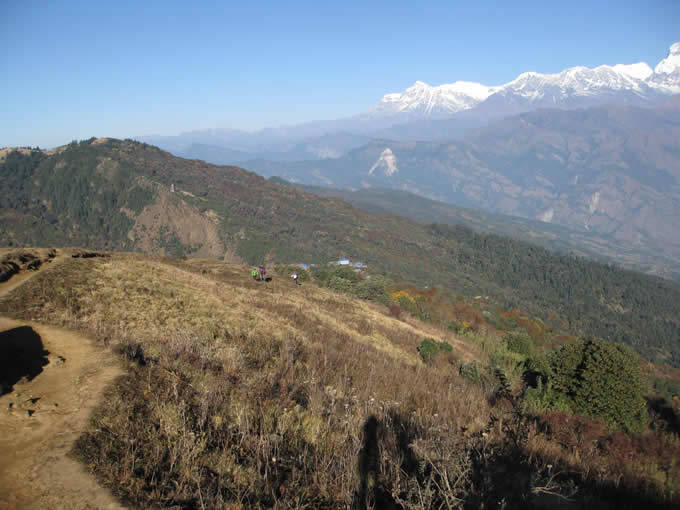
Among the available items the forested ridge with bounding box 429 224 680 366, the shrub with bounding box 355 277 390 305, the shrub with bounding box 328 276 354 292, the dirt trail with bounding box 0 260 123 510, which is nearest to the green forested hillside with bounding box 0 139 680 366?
the forested ridge with bounding box 429 224 680 366

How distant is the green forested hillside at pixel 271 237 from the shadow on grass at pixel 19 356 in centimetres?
7993

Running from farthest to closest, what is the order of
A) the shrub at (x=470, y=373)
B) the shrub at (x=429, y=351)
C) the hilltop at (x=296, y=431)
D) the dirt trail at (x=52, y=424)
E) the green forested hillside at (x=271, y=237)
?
the green forested hillside at (x=271, y=237) → the shrub at (x=429, y=351) → the shrub at (x=470, y=373) → the hilltop at (x=296, y=431) → the dirt trail at (x=52, y=424)

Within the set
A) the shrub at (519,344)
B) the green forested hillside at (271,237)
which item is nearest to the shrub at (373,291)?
the shrub at (519,344)

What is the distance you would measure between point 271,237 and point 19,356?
97.8 m

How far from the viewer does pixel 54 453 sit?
4934 millimetres

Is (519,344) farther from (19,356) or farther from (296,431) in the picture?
(19,356)

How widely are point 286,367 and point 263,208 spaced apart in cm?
12278

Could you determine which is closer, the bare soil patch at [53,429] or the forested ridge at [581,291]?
the bare soil patch at [53,429]

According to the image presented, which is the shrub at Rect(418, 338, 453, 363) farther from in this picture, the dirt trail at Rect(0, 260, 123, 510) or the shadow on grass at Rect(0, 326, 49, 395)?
the shadow on grass at Rect(0, 326, 49, 395)

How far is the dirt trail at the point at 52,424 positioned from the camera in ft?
14.1

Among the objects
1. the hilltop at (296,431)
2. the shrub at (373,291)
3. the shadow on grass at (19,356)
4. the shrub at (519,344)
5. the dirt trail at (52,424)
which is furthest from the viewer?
the shrub at (373,291)

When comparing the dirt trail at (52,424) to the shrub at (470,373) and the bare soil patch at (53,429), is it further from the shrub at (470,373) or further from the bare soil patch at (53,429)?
the shrub at (470,373)

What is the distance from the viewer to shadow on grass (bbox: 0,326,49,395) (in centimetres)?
695

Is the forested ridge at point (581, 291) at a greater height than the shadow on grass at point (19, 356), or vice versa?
the shadow on grass at point (19, 356)
